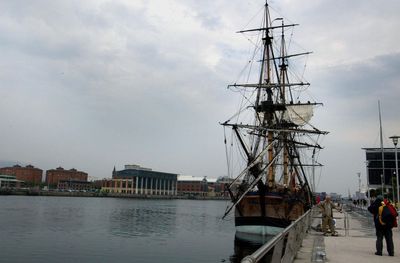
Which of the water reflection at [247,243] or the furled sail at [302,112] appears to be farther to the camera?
the furled sail at [302,112]

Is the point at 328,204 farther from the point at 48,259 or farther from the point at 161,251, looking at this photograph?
the point at 48,259

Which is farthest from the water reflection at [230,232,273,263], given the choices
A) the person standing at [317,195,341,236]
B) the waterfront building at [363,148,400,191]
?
the waterfront building at [363,148,400,191]

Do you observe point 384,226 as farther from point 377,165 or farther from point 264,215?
point 377,165

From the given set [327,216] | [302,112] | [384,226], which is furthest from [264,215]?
[302,112]

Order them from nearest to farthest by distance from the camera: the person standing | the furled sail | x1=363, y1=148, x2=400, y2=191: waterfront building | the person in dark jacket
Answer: the person in dark jacket → the person standing → the furled sail → x1=363, y1=148, x2=400, y2=191: waterfront building

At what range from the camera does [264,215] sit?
37.0 m

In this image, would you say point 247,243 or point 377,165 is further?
point 377,165

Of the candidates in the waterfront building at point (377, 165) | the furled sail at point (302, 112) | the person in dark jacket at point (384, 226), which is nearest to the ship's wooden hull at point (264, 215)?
the person in dark jacket at point (384, 226)

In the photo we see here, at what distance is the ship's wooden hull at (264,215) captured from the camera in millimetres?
36875

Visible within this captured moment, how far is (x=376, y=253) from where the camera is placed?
13820 millimetres

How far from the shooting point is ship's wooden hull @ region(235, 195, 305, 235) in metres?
36.9

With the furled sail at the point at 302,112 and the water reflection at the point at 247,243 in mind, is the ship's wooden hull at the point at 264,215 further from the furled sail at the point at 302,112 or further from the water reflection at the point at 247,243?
the furled sail at the point at 302,112

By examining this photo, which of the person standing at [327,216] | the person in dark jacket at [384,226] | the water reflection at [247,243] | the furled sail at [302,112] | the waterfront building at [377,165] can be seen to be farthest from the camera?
the waterfront building at [377,165]

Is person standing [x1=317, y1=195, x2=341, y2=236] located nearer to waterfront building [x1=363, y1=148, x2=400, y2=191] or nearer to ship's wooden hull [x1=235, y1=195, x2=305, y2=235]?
ship's wooden hull [x1=235, y1=195, x2=305, y2=235]
